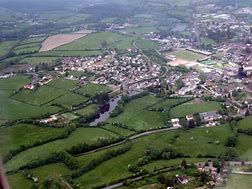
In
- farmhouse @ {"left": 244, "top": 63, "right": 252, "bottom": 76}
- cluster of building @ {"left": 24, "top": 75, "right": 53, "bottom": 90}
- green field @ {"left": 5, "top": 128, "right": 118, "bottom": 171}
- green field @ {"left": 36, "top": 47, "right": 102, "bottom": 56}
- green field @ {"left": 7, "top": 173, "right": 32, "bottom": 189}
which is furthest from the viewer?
green field @ {"left": 36, "top": 47, "right": 102, "bottom": 56}

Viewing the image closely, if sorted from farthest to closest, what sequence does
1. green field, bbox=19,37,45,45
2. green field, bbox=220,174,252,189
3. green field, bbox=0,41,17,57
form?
green field, bbox=19,37,45,45, green field, bbox=0,41,17,57, green field, bbox=220,174,252,189

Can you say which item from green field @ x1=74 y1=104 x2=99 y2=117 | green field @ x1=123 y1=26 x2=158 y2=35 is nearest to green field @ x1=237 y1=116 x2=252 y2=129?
green field @ x1=74 y1=104 x2=99 y2=117

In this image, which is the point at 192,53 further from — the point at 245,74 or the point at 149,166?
the point at 149,166

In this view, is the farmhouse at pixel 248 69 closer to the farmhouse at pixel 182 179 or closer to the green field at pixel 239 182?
the green field at pixel 239 182

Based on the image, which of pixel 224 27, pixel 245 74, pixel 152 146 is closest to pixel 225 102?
pixel 245 74

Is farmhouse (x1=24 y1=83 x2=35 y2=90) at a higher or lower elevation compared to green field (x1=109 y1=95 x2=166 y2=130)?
higher

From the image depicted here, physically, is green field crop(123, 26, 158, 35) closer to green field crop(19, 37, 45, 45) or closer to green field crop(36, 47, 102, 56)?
green field crop(36, 47, 102, 56)
